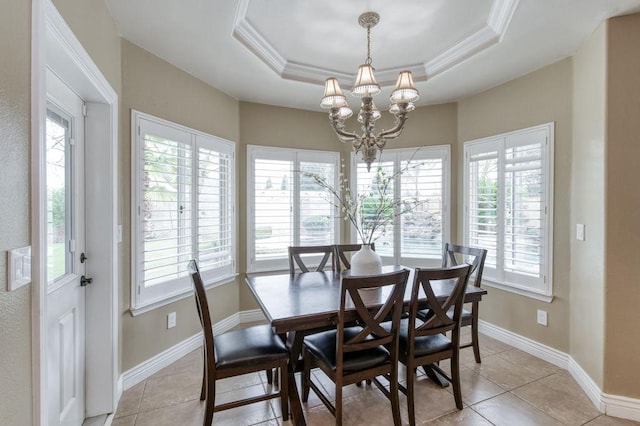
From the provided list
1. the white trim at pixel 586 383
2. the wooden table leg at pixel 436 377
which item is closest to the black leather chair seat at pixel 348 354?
the wooden table leg at pixel 436 377

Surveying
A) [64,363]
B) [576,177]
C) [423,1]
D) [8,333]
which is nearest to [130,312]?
[64,363]

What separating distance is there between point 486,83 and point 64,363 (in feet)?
13.6

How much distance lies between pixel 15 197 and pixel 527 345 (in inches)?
151

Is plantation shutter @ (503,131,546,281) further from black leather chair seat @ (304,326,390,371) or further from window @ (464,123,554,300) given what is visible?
black leather chair seat @ (304,326,390,371)

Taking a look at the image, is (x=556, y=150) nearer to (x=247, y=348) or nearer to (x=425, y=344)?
(x=425, y=344)

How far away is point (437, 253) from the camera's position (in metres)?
3.96

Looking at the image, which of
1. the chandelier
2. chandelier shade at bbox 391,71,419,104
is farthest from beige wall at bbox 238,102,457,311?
chandelier shade at bbox 391,71,419,104

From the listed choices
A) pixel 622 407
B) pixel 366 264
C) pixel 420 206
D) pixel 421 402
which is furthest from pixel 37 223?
pixel 420 206

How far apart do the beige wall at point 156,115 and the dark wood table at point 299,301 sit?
929mm

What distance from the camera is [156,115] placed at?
2.71m

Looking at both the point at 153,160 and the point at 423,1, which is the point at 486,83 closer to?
the point at 423,1

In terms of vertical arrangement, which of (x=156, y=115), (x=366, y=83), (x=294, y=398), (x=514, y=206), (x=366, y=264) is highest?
(x=366, y=83)

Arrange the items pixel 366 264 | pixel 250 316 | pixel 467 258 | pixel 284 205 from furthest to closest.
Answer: pixel 284 205 < pixel 250 316 < pixel 467 258 < pixel 366 264

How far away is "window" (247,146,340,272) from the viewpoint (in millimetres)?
3854
